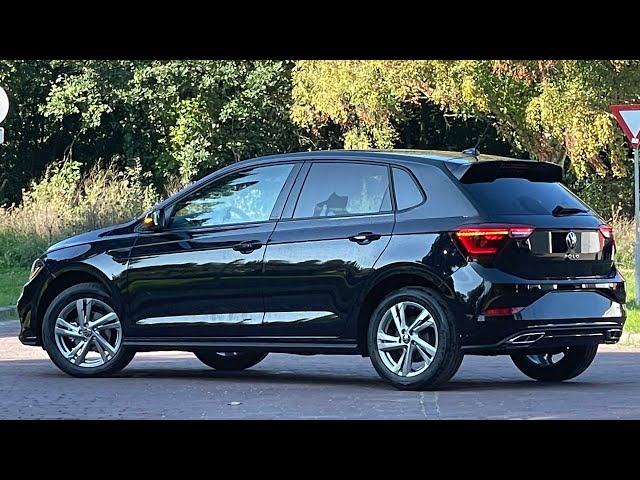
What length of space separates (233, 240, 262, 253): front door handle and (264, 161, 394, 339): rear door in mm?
106

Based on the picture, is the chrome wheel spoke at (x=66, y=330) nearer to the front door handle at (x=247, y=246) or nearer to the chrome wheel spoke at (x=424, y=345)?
the front door handle at (x=247, y=246)

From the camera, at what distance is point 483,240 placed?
36.6 ft

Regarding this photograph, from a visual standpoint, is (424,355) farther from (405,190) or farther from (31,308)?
(31,308)

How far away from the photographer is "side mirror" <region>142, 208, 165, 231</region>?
12.6m

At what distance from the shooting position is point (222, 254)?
12.2m

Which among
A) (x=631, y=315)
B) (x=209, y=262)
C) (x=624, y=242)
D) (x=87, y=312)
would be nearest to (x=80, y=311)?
(x=87, y=312)

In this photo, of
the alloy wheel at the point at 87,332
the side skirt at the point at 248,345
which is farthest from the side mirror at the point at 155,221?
the side skirt at the point at 248,345

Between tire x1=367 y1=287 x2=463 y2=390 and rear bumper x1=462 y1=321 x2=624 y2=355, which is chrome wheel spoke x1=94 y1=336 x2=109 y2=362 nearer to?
tire x1=367 y1=287 x2=463 y2=390

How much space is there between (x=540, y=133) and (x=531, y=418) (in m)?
Answer: 26.6

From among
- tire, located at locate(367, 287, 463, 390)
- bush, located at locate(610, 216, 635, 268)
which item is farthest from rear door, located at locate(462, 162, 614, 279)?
bush, located at locate(610, 216, 635, 268)

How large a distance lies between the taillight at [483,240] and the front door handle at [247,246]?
1746mm
